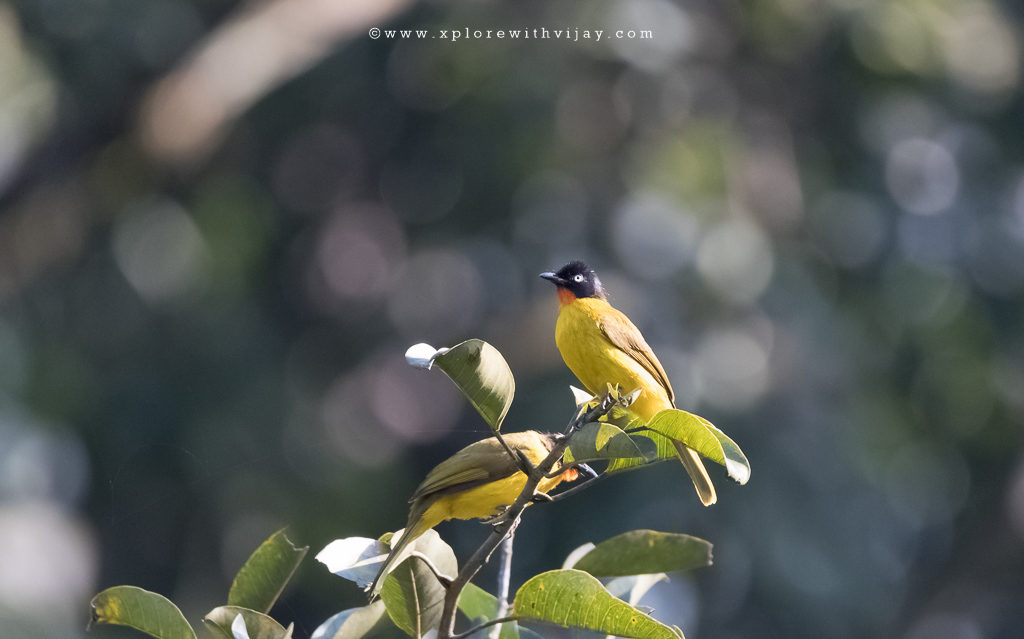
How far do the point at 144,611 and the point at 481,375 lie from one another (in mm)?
720

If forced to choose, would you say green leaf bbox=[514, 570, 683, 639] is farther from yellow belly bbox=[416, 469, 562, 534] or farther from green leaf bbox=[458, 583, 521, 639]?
yellow belly bbox=[416, 469, 562, 534]

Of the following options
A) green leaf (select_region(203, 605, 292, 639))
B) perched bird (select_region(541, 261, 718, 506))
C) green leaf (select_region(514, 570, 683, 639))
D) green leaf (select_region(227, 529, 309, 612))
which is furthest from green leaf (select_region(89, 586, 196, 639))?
perched bird (select_region(541, 261, 718, 506))

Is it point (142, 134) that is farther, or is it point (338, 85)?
point (338, 85)

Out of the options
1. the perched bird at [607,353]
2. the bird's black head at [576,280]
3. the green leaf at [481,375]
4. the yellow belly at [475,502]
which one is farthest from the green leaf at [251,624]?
the bird's black head at [576,280]

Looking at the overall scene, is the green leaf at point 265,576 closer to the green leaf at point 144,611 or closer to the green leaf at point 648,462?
the green leaf at point 144,611

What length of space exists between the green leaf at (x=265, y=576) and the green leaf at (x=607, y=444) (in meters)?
0.65

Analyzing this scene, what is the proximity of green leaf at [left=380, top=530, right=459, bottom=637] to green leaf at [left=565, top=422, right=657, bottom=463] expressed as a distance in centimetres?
37

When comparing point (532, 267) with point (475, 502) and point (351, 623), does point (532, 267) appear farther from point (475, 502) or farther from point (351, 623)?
point (351, 623)

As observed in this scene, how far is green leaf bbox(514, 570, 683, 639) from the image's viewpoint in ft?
5.53

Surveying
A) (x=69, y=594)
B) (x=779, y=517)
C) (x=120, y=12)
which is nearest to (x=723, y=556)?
(x=779, y=517)

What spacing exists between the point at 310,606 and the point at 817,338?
5.04 metres

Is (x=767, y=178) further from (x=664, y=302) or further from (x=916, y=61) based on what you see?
(x=664, y=302)

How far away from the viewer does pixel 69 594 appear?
8.68 metres

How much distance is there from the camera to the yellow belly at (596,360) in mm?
2836
